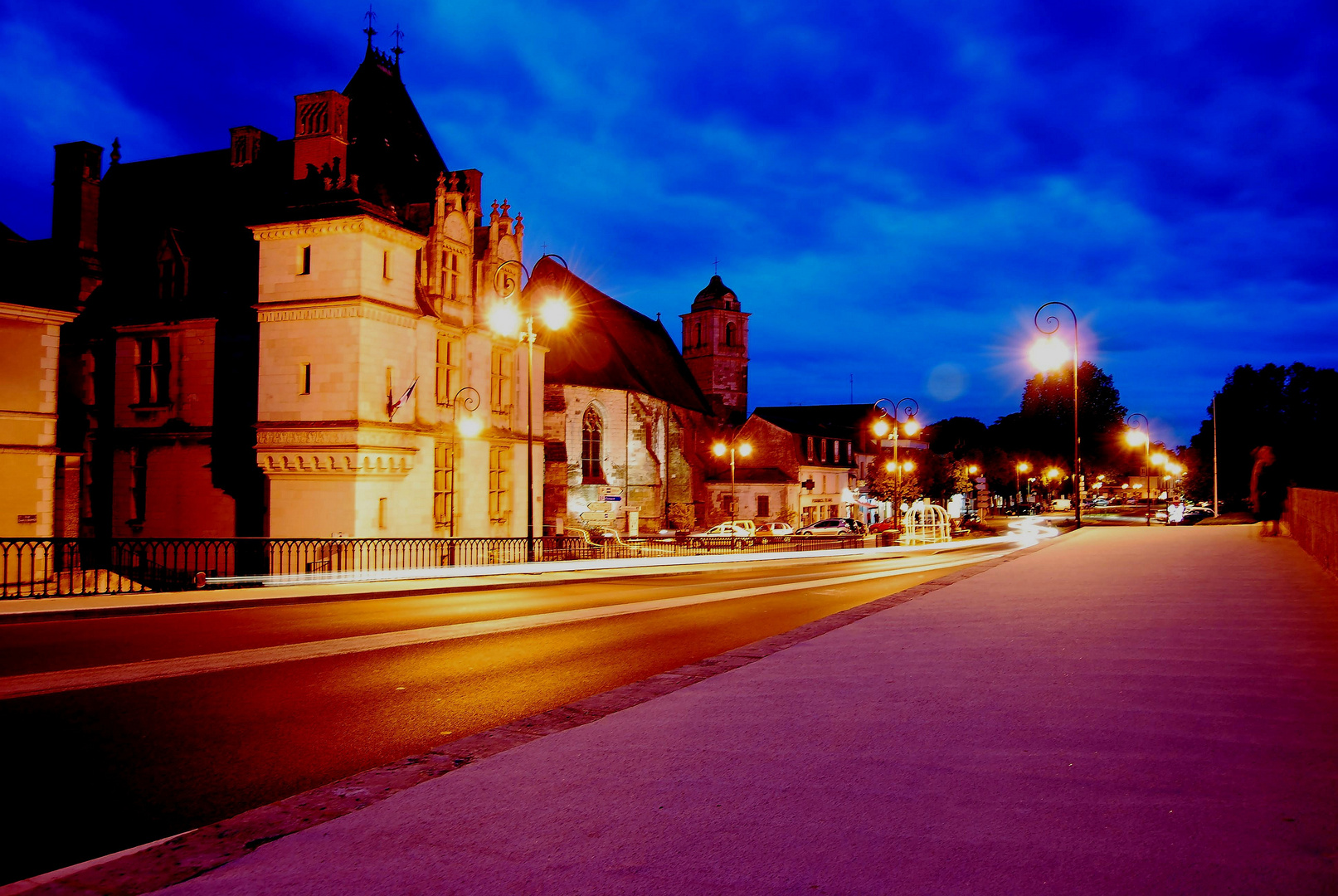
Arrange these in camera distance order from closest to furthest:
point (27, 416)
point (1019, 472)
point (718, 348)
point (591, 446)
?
point (27, 416) < point (591, 446) < point (718, 348) < point (1019, 472)

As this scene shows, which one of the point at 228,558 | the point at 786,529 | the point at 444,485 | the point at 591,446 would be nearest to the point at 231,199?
the point at 444,485

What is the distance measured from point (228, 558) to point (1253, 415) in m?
71.6

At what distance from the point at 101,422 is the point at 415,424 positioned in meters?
12.0

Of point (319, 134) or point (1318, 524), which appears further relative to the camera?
point (319, 134)

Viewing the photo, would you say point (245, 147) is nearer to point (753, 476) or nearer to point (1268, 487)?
point (1268, 487)

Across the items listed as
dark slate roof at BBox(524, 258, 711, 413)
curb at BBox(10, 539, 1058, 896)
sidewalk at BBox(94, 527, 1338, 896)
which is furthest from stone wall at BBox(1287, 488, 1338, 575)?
dark slate roof at BBox(524, 258, 711, 413)

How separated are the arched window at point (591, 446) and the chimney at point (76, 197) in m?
29.3

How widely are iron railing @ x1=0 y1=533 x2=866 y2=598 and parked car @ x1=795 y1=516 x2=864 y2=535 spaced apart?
666 inches

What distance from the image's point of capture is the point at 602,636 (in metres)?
11.1

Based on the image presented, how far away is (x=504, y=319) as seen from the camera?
3212 cm

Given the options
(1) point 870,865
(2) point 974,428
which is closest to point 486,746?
(1) point 870,865

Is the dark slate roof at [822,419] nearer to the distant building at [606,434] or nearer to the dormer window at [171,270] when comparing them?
the distant building at [606,434]

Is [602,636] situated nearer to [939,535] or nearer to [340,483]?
[340,483]

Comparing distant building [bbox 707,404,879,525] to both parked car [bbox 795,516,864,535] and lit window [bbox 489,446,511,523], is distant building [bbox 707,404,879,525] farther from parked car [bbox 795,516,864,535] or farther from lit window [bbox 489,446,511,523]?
lit window [bbox 489,446,511,523]
